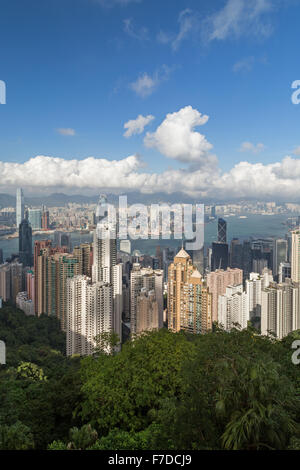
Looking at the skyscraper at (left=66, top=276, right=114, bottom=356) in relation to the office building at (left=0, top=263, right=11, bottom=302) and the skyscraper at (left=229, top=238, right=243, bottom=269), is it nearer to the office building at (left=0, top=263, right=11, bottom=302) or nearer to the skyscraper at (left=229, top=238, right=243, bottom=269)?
the office building at (left=0, top=263, right=11, bottom=302)

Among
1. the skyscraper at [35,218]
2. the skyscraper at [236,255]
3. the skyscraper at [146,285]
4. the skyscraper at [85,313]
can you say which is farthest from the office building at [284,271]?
the skyscraper at [35,218]

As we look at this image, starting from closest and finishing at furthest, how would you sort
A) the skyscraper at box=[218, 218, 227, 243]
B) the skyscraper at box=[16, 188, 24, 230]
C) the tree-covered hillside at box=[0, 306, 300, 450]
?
1. the tree-covered hillside at box=[0, 306, 300, 450]
2. the skyscraper at box=[16, 188, 24, 230]
3. the skyscraper at box=[218, 218, 227, 243]

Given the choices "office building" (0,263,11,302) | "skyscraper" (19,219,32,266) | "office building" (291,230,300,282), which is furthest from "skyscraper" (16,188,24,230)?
"office building" (291,230,300,282)

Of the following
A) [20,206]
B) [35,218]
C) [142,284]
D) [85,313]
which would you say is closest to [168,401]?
[20,206]

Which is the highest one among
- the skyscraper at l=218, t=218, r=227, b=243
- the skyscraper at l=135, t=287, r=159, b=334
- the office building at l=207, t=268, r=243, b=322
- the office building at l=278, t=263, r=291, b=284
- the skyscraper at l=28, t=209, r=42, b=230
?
the skyscraper at l=28, t=209, r=42, b=230

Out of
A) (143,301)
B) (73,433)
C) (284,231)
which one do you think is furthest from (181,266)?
(73,433)
